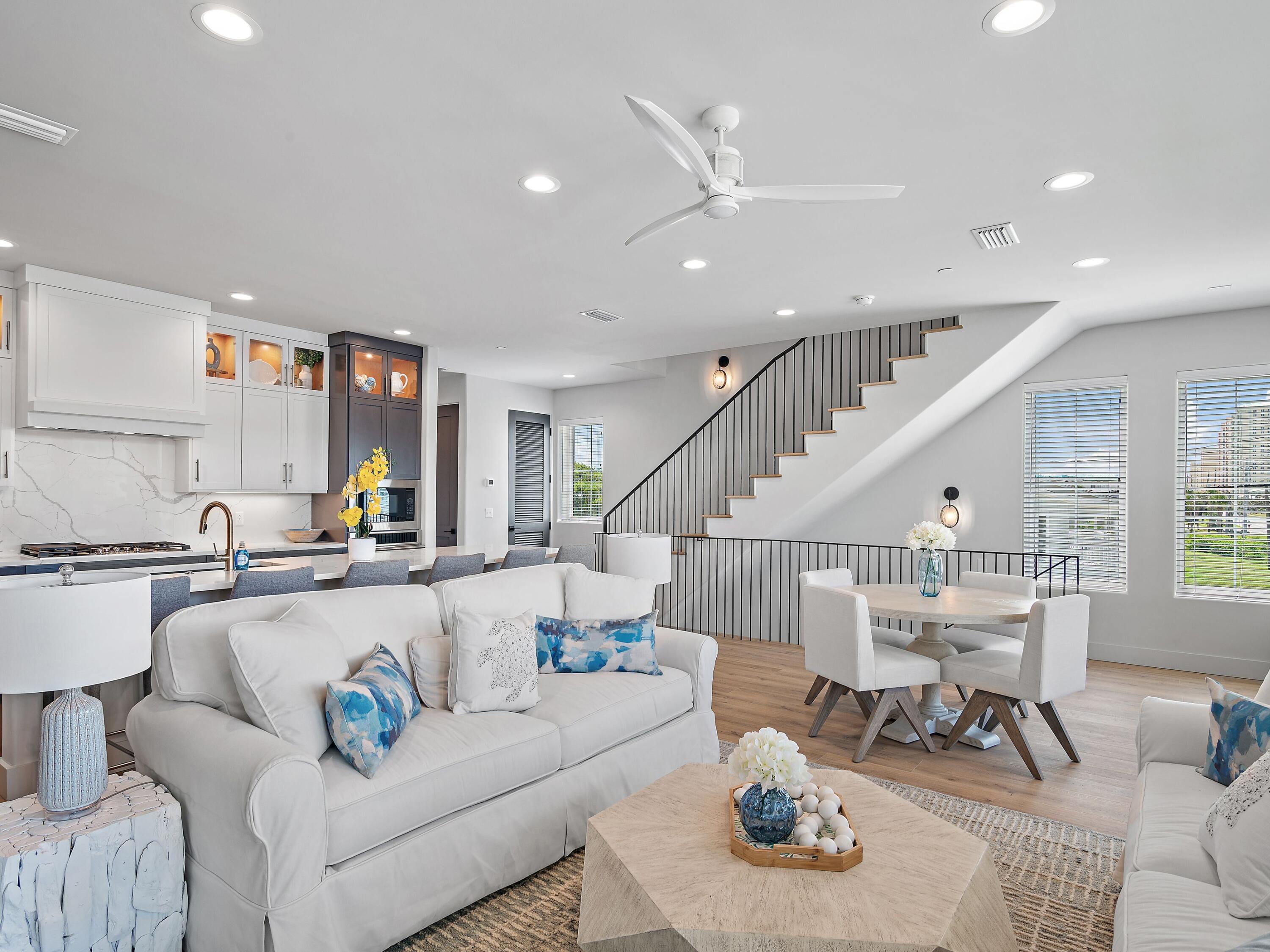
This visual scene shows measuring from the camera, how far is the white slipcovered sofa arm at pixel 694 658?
3410 mm

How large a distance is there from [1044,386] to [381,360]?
588 cm

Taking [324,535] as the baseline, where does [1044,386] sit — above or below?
above

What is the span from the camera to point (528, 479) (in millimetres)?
9602

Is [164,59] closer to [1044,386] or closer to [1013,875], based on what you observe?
[1013,875]

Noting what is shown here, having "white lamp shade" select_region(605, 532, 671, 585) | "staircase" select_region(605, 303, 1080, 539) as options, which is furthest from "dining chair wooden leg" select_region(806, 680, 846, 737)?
"staircase" select_region(605, 303, 1080, 539)

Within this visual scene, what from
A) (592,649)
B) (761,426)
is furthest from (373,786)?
(761,426)

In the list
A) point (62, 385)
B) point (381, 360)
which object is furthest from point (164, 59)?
point (381, 360)

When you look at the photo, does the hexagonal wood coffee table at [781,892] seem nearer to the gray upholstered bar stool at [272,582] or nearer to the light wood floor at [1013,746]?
the light wood floor at [1013,746]

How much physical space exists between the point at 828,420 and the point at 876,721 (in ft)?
14.6

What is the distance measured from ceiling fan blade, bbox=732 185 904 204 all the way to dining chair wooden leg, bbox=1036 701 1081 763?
8.61 ft

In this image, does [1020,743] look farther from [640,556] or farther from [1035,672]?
[640,556]

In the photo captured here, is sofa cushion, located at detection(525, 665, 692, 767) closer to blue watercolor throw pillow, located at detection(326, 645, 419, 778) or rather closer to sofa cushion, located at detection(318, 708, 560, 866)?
sofa cushion, located at detection(318, 708, 560, 866)

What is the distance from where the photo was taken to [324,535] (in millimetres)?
6551

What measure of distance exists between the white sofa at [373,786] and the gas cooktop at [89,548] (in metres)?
3.12
